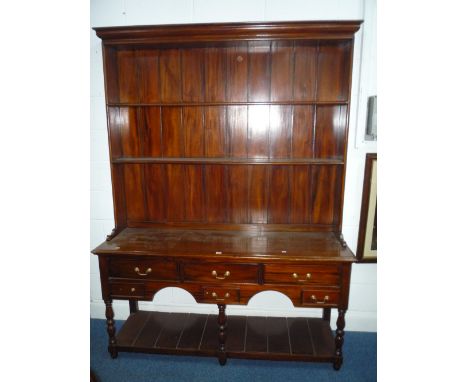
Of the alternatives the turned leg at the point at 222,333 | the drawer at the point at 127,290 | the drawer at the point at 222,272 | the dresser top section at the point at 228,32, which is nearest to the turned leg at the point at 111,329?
the drawer at the point at 127,290

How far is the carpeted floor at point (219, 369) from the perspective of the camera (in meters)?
2.08

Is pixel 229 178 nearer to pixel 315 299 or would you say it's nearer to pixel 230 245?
pixel 230 245

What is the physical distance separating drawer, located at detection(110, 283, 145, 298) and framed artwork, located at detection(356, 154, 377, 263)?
1.76 m

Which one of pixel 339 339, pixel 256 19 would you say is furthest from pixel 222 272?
pixel 256 19

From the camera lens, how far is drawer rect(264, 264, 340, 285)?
1.90 metres

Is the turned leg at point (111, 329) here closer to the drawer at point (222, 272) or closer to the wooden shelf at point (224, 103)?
the drawer at point (222, 272)

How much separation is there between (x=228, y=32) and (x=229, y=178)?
1.04 meters

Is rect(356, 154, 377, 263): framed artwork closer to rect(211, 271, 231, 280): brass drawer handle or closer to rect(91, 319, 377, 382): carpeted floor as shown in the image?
rect(91, 319, 377, 382): carpeted floor

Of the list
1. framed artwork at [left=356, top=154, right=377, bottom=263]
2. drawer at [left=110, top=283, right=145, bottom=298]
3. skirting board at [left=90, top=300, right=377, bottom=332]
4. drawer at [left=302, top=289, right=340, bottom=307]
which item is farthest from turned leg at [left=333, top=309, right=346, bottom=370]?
drawer at [left=110, top=283, right=145, bottom=298]

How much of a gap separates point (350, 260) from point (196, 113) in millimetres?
1548

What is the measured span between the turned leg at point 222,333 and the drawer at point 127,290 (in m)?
0.58

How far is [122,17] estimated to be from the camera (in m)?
2.21

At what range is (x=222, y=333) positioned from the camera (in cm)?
207
